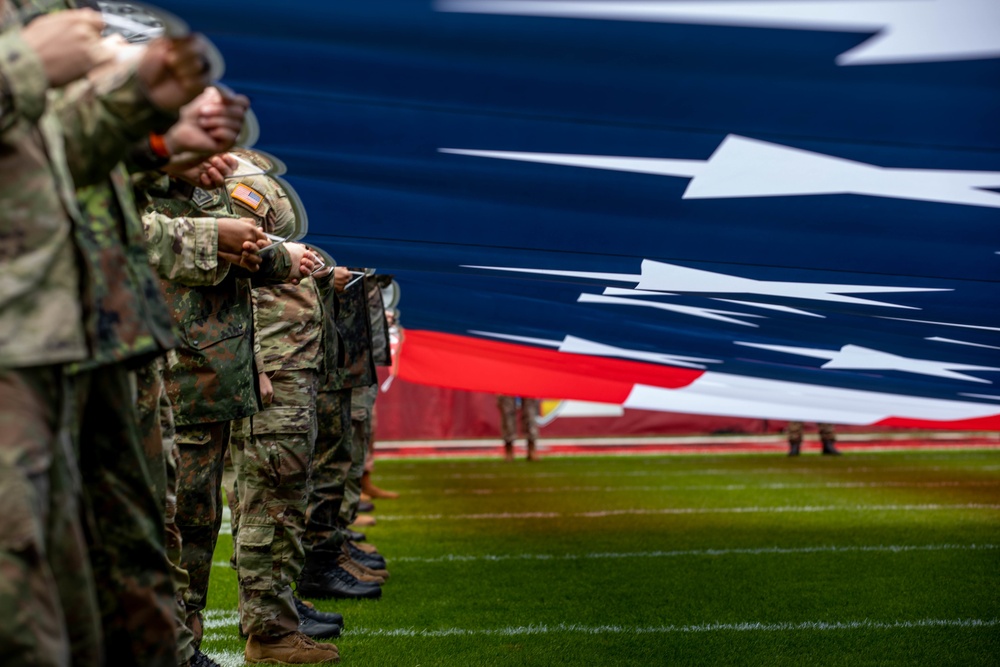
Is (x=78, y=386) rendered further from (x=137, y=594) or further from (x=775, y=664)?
(x=775, y=664)

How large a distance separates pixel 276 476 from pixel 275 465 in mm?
33

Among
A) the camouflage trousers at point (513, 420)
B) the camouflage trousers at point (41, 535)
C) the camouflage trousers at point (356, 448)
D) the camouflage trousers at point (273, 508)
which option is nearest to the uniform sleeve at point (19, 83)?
the camouflage trousers at point (41, 535)

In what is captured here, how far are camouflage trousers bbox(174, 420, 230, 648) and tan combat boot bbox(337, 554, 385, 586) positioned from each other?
5.54 ft

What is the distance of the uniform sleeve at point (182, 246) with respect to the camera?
2.26 m

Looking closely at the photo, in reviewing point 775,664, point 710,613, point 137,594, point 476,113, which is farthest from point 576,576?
point 137,594

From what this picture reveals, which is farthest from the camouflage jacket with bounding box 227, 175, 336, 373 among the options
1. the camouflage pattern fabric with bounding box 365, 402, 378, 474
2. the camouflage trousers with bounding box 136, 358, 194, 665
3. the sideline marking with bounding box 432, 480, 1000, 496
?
the sideline marking with bounding box 432, 480, 1000, 496

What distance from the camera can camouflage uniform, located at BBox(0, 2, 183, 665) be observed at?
1.42 metres

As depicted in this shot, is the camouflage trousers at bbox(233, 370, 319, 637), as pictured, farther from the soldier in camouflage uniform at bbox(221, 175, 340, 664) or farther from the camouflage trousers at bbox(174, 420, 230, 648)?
the camouflage trousers at bbox(174, 420, 230, 648)

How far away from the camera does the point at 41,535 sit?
1.44 metres

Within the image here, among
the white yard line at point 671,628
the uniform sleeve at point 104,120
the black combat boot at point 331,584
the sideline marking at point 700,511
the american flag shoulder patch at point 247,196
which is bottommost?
the sideline marking at point 700,511

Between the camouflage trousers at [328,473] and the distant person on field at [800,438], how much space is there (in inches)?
343

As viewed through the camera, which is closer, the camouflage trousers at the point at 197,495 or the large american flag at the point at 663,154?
the large american flag at the point at 663,154

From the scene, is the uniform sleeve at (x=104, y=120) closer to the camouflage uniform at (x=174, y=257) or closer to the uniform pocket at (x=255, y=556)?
the camouflage uniform at (x=174, y=257)

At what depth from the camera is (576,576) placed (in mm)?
4723
